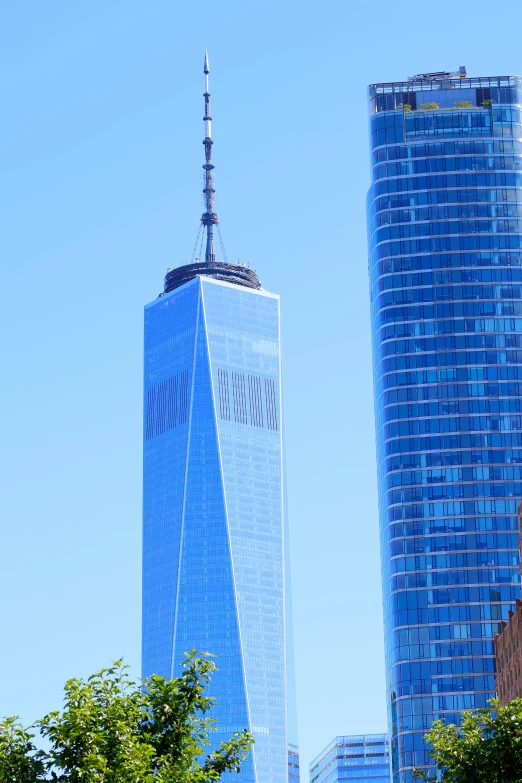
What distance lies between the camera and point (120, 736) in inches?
2248

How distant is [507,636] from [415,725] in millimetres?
34837

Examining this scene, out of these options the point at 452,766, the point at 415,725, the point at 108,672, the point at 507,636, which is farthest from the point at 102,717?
the point at 415,725

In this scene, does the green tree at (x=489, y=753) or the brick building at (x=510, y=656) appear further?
the brick building at (x=510, y=656)

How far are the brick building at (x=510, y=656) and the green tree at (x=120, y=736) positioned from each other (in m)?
97.1

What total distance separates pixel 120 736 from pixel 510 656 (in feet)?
374

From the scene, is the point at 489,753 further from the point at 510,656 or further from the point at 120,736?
the point at 510,656

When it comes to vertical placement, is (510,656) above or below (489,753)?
above

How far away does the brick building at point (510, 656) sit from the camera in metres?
159

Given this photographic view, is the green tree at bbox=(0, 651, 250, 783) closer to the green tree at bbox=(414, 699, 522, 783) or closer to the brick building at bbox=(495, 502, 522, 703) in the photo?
the green tree at bbox=(414, 699, 522, 783)

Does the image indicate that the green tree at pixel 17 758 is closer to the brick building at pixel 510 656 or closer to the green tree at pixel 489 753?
the green tree at pixel 489 753

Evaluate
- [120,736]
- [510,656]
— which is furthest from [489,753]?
[510,656]

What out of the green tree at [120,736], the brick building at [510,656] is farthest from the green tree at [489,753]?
the brick building at [510,656]

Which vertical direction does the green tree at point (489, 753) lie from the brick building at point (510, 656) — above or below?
below

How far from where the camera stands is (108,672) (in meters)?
59.4
